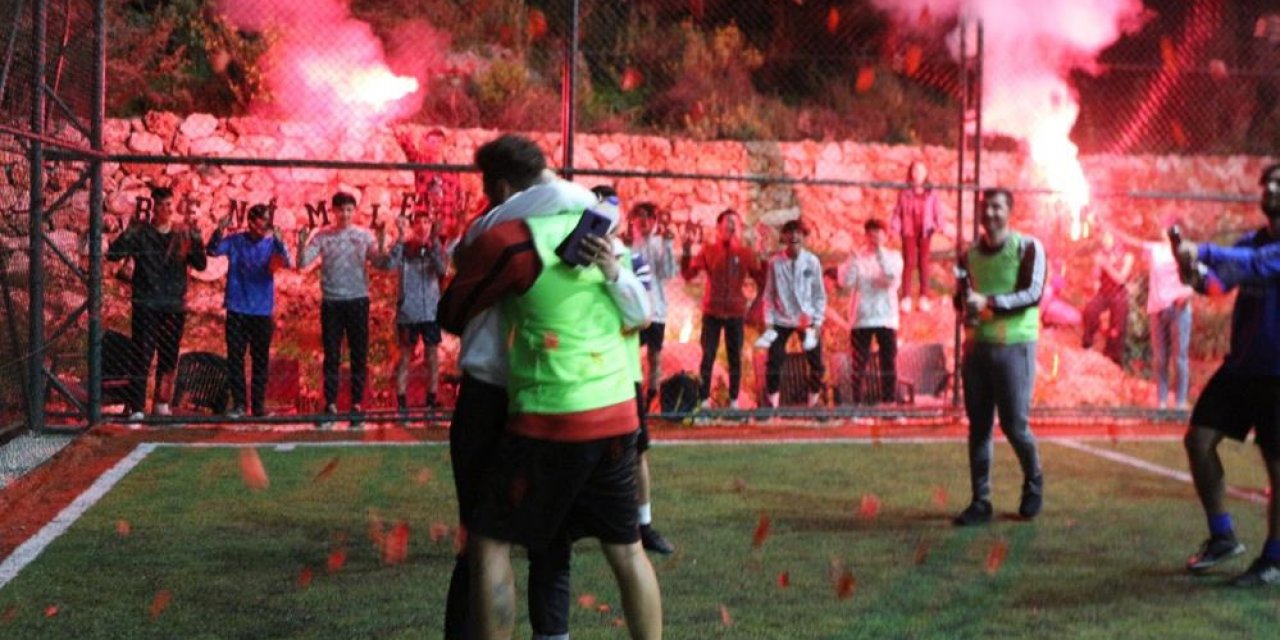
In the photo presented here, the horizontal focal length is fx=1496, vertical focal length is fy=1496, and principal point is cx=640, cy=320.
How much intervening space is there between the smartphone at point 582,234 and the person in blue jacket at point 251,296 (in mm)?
8758

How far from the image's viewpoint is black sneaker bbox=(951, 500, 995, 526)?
8719 mm

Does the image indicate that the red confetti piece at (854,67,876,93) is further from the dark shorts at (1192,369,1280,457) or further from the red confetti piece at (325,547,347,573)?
the red confetti piece at (325,547,347,573)

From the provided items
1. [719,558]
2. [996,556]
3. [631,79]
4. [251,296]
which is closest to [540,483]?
[719,558]

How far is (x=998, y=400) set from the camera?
874 cm

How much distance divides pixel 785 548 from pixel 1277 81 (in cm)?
2028

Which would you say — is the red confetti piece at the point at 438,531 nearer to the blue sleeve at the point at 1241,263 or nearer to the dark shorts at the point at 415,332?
the blue sleeve at the point at 1241,263

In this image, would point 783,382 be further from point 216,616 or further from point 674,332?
point 216,616

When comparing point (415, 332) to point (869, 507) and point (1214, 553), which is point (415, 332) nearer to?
point (869, 507)

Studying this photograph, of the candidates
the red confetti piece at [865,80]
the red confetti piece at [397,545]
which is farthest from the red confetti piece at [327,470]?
the red confetti piece at [865,80]

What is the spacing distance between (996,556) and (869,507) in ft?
5.18

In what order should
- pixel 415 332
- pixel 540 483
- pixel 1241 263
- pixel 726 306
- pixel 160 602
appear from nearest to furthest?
pixel 540 483 < pixel 160 602 < pixel 1241 263 < pixel 415 332 < pixel 726 306

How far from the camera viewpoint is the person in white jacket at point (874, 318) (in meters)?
14.2

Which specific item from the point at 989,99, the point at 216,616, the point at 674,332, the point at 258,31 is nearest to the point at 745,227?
the point at 674,332

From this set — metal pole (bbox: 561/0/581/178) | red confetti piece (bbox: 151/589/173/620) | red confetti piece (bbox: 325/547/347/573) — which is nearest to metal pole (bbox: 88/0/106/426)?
metal pole (bbox: 561/0/581/178)
